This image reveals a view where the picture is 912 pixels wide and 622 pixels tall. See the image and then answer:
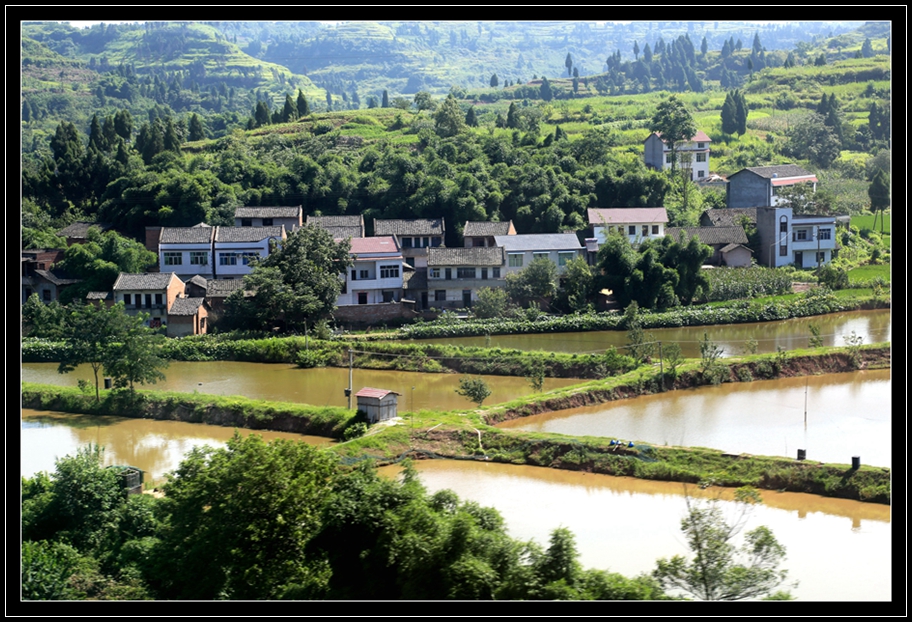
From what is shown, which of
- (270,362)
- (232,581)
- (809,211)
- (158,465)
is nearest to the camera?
(232,581)

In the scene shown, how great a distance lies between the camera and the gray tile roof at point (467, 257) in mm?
13969

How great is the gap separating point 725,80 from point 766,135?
13.5 metres

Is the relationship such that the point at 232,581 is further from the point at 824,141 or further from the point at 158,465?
the point at 824,141

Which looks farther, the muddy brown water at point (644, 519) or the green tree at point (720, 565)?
the muddy brown water at point (644, 519)

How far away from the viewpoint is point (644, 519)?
625 cm

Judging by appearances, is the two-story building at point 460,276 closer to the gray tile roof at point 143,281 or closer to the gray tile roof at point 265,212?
the gray tile roof at point 265,212

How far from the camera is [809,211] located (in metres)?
15.9

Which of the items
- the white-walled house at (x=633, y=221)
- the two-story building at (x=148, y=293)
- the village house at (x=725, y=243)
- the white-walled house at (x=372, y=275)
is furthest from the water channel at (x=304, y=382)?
the village house at (x=725, y=243)

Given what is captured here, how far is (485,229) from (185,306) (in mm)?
5353

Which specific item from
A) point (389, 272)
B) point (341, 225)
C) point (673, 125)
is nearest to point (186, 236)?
point (341, 225)

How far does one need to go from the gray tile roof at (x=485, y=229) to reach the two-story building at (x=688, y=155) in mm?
6462

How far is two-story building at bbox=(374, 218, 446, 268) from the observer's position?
15.4 m

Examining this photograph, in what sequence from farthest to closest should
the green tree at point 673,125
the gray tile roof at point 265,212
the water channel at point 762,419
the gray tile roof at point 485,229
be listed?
the green tree at point 673,125
the gray tile roof at point 265,212
the gray tile roof at point 485,229
the water channel at point 762,419
